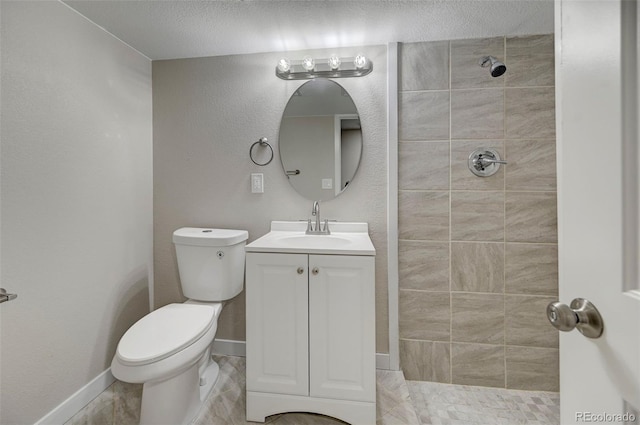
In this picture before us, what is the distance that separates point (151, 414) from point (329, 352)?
85 cm

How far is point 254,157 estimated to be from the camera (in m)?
1.96

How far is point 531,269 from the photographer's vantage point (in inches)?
68.6

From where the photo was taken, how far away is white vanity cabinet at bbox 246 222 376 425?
4.49 feet

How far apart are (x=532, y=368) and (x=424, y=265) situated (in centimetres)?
84

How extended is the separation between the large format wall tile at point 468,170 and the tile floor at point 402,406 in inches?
46.6

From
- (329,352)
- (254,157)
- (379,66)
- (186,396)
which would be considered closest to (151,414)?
(186,396)

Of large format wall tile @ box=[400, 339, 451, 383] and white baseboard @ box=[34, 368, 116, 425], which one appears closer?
white baseboard @ box=[34, 368, 116, 425]

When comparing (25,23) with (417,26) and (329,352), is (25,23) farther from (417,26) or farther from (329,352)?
(329,352)

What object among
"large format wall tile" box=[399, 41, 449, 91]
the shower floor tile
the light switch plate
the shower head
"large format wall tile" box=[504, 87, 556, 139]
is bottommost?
the shower floor tile

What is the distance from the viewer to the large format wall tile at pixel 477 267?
1.77 meters

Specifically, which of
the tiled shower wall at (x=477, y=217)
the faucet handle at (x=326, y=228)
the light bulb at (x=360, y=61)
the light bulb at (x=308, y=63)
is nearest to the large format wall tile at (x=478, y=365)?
the tiled shower wall at (x=477, y=217)

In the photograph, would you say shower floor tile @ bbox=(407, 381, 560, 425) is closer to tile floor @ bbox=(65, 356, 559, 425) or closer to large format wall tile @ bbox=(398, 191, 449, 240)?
tile floor @ bbox=(65, 356, 559, 425)

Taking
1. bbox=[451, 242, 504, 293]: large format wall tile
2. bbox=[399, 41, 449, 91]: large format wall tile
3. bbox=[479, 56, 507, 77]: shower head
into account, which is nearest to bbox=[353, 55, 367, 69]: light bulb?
bbox=[399, 41, 449, 91]: large format wall tile

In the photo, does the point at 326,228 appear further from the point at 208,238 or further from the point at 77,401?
the point at 77,401
